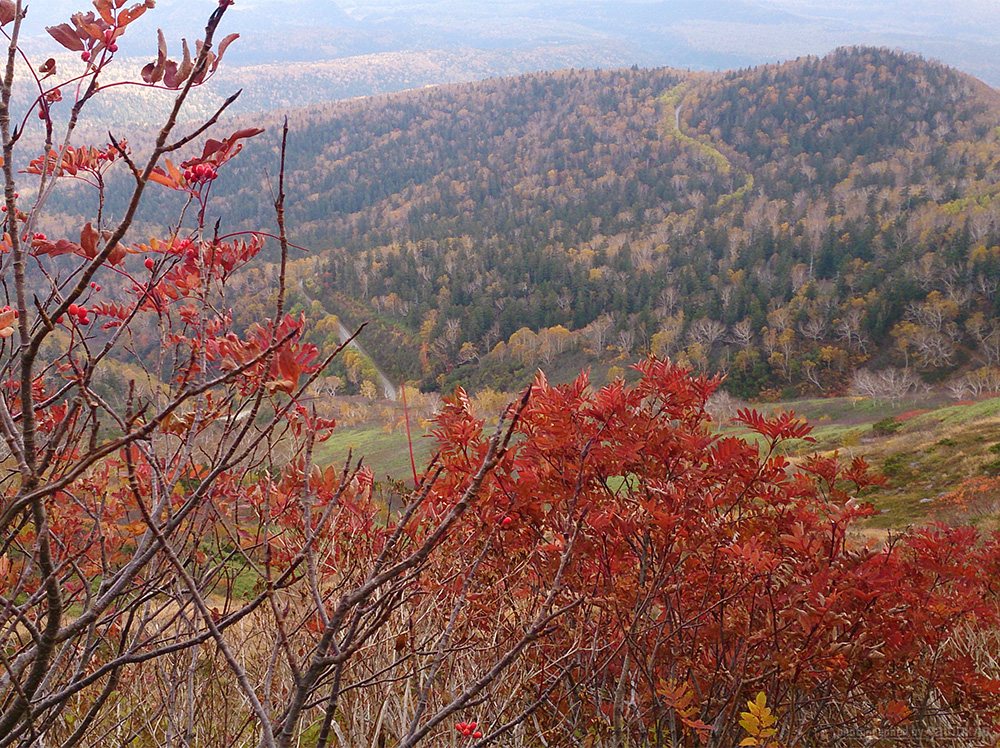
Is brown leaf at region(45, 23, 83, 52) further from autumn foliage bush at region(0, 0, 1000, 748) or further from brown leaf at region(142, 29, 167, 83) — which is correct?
autumn foliage bush at region(0, 0, 1000, 748)

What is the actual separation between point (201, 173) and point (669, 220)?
88417 mm

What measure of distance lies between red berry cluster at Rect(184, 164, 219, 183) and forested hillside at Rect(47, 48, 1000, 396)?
5134 cm

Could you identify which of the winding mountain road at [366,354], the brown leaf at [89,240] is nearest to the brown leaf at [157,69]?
the brown leaf at [89,240]

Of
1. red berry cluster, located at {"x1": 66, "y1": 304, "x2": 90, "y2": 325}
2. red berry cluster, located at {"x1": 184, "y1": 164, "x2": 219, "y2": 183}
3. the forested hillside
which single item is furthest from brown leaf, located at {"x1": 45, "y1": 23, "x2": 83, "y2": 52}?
the forested hillside

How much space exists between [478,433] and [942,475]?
65.5ft

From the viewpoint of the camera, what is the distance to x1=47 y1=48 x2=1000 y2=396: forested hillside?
1953 inches

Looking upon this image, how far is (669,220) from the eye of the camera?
84.0 m

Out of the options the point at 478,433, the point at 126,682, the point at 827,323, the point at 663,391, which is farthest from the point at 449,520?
the point at 827,323

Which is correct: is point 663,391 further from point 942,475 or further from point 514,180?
point 514,180

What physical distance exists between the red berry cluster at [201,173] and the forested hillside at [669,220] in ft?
168

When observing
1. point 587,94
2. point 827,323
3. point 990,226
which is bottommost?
point 827,323

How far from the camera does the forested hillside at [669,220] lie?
49.6 m

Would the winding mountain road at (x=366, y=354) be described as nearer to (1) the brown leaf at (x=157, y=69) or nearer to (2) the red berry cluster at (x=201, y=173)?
(2) the red berry cluster at (x=201, y=173)

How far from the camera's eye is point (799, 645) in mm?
2230
